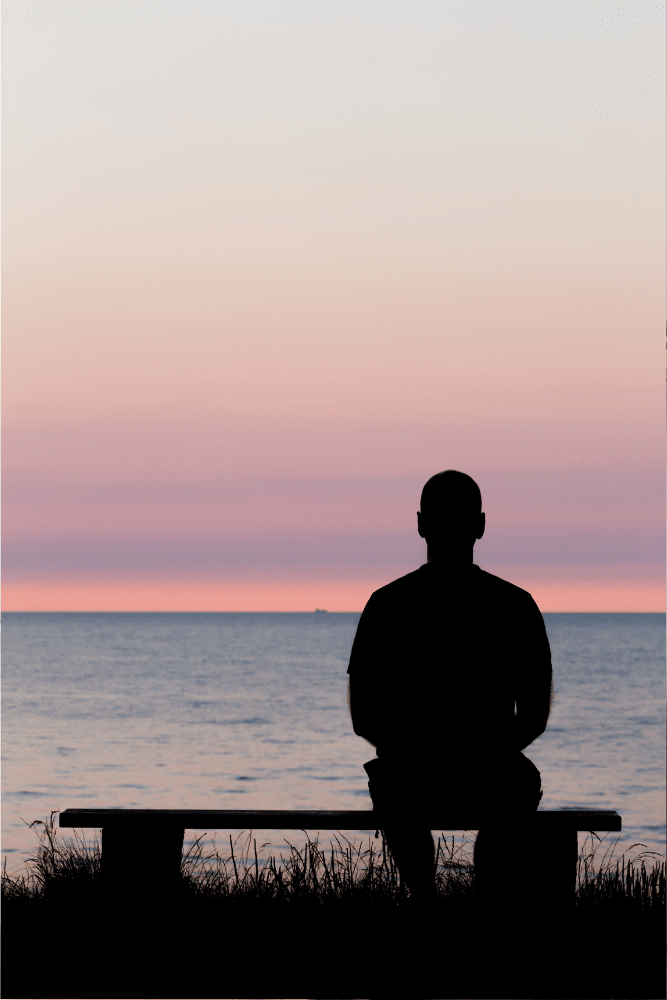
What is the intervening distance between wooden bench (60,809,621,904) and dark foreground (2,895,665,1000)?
0.59ft

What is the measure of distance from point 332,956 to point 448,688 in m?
1.31

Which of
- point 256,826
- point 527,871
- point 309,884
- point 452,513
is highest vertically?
point 452,513

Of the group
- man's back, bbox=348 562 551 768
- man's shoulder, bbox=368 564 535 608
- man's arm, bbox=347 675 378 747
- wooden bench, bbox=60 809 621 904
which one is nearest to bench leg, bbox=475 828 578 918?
wooden bench, bbox=60 809 621 904

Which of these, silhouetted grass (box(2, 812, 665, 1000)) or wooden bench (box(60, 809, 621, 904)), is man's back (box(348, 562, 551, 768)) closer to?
wooden bench (box(60, 809, 621, 904))

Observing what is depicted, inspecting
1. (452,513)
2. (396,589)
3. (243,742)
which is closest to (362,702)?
(396,589)

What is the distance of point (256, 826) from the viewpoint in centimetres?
466

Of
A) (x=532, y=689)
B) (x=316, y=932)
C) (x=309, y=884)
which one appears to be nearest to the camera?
(x=532, y=689)

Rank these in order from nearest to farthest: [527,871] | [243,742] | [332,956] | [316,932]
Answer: [527,871] < [332,956] < [316,932] < [243,742]

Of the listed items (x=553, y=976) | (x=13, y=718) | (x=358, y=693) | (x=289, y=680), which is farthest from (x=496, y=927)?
(x=289, y=680)

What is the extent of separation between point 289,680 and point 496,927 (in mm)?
59237

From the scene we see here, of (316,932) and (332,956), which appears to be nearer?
(332,956)

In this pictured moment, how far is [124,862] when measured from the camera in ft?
16.4

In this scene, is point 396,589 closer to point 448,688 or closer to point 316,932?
point 448,688

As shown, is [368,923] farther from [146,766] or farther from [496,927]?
[146,766]
